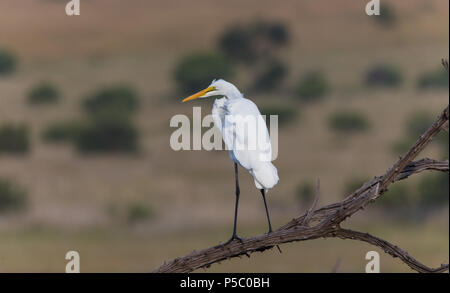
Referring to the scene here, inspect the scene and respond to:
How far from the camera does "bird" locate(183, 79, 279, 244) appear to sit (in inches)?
92.0

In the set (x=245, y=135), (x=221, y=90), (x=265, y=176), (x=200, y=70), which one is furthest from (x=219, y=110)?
(x=200, y=70)

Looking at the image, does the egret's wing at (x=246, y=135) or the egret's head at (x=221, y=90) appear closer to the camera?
the egret's wing at (x=246, y=135)

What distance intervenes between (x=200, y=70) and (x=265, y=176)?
17595 mm

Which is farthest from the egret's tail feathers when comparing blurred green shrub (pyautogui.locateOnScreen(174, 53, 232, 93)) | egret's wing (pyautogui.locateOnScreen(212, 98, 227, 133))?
blurred green shrub (pyautogui.locateOnScreen(174, 53, 232, 93))

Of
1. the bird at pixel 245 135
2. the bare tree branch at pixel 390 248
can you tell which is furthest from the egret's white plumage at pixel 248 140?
the bare tree branch at pixel 390 248

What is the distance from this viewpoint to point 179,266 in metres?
2.13

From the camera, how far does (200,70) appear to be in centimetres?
1977

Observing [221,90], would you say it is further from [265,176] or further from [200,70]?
[200,70]

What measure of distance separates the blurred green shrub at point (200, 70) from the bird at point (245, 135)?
51.5ft

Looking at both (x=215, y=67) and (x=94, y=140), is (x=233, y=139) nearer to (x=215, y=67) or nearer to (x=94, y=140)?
(x=94, y=140)

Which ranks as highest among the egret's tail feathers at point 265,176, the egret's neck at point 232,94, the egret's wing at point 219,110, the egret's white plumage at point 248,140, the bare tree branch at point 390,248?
the egret's neck at point 232,94

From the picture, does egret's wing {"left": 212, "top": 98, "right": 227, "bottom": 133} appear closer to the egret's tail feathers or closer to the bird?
the bird

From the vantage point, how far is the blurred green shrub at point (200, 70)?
18750 mm

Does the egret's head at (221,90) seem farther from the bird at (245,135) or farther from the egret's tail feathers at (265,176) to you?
the egret's tail feathers at (265,176)
